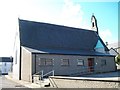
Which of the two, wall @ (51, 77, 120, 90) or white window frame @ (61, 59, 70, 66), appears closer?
wall @ (51, 77, 120, 90)

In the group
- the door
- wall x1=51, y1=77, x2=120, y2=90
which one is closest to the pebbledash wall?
the door

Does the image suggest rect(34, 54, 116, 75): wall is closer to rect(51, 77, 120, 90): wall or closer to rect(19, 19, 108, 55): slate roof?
rect(19, 19, 108, 55): slate roof

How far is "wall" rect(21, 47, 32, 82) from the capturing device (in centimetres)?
2572

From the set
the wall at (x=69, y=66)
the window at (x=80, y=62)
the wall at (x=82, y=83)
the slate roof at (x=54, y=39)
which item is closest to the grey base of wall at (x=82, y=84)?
the wall at (x=82, y=83)

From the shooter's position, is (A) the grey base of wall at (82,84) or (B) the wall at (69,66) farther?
(B) the wall at (69,66)

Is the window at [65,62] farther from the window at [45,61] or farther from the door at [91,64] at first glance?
the door at [91,64]

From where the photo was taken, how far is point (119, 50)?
189ft

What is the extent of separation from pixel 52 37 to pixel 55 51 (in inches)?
156

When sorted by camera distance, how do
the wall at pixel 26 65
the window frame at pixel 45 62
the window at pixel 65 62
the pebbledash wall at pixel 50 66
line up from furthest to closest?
1. the window at pixel 65 62
2. the window frame at pixel 45 62
3. the wall at pixel 26 65
4. the pebbledash wall at pixel 50 66

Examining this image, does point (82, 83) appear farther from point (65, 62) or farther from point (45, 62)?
point (65, 62)

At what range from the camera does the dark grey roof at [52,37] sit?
29.0m

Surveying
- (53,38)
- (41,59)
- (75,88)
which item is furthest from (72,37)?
(75,88)

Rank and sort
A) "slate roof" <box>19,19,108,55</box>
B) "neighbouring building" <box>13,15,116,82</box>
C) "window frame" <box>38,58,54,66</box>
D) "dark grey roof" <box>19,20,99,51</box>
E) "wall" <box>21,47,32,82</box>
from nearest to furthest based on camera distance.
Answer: "wall" <box>21,47,32,82</box> < "window frame" <box>38,58,54,66</box> < "neighbouring building" <box>13,15,116,82</box> < "slate roof" <box>19,19,108,55</box> < "dark grey roof" <box>19,20,99,51</box>

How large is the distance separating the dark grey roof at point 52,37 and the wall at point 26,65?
64.0 inches
